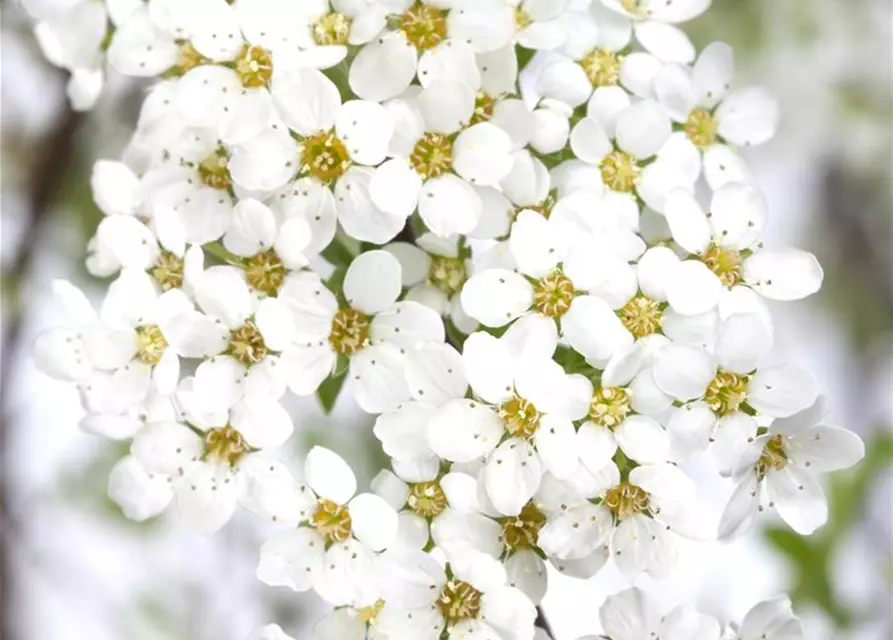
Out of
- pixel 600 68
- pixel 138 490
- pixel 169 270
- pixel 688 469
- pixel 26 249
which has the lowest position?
pixel 688 469

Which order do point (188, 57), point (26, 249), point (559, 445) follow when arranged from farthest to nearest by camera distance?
point (26, 249) < point (188, 57) < point (559, 445)

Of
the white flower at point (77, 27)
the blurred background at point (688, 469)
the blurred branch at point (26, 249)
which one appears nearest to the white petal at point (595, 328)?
the white flower at point (77, 27)

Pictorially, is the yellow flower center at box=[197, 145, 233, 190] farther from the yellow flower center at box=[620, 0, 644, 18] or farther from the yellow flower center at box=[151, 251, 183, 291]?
the yellow flower center at box=[620, 0, 644, 18]

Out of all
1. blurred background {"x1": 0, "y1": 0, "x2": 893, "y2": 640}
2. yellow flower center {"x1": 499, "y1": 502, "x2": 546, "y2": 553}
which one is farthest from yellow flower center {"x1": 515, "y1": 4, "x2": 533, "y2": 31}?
blurred background {"x1": 0, "y1": 0, "x2": 893, "y2": 640}

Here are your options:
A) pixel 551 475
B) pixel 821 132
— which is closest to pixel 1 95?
pixel 551 475

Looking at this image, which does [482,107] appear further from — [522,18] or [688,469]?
[688,469]

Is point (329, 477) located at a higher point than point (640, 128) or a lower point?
lower

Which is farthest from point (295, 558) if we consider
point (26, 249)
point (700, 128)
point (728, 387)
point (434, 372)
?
point (26, 249)

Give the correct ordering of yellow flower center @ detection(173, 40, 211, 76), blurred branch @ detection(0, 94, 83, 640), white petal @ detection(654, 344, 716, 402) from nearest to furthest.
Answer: white petal @ detection(654, 344, 716, 402), yellow flower center @ detection(173, 40, 211, 76), blurred branch @ detection(0, 94, 83, 640)
